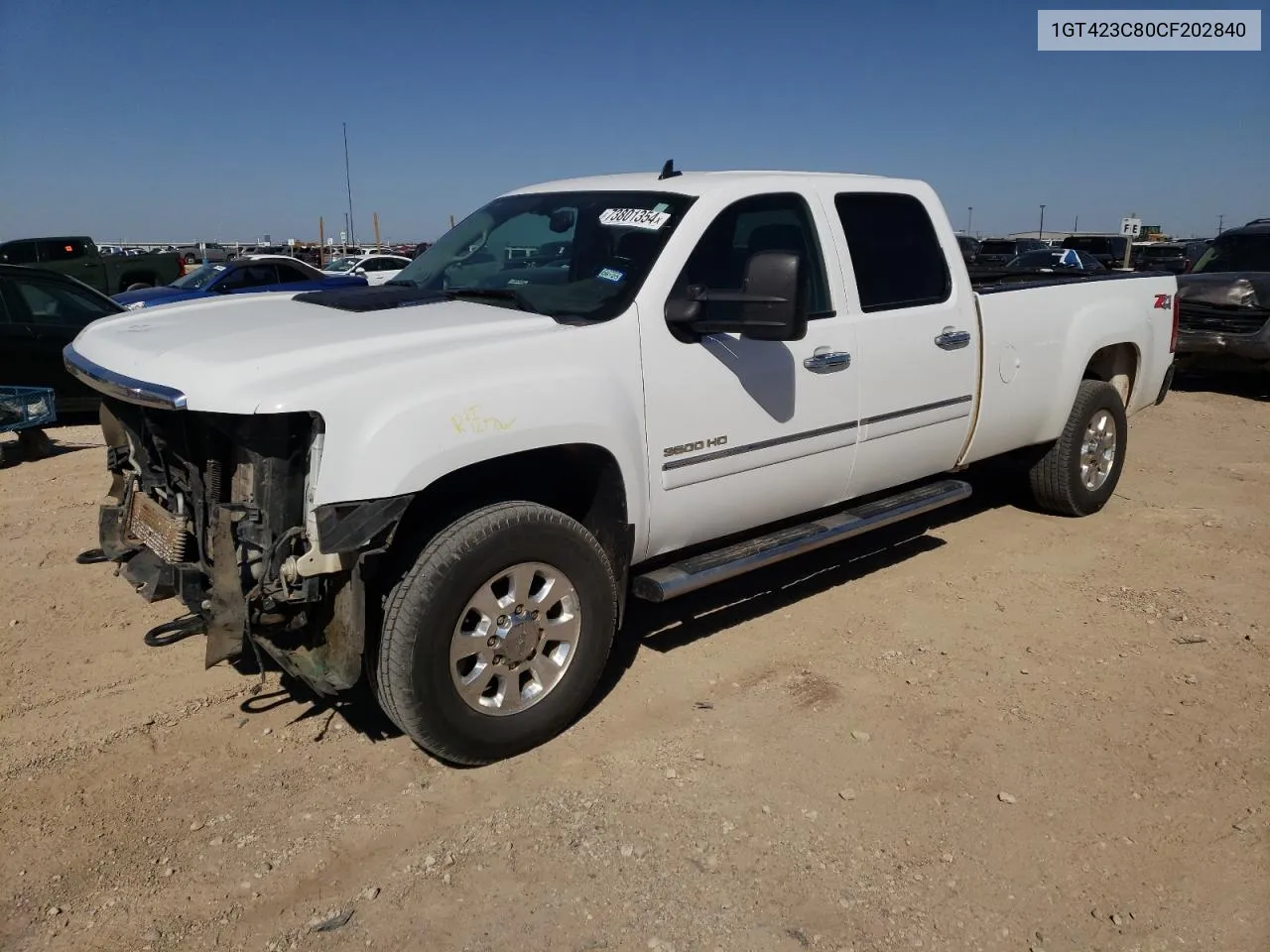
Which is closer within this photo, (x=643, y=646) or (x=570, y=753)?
(x=570, y=753)

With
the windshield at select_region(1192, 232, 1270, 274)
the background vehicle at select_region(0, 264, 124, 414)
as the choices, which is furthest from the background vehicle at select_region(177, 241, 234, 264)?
the windshield at select_region(1192, 232, 1270, 274)

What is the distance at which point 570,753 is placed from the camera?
3.58 metres

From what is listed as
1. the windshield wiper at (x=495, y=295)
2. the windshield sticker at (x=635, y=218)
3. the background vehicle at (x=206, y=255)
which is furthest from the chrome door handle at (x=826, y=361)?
the background vehicle at (x=206, y=255)

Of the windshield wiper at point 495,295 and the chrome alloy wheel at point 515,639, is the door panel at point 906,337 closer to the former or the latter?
the windshield wiper at point 495,295

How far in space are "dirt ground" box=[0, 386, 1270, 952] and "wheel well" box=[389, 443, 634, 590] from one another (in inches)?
29.7

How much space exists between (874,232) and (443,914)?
3.46 m

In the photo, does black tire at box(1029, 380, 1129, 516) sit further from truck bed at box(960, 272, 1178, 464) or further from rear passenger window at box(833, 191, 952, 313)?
rear passenger window at box(833, 191, 952, 313)

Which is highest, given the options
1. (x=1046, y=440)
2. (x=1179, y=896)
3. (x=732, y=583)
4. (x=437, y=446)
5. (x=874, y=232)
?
(x=874, y=232)

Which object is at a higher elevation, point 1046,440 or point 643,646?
point 1046,440

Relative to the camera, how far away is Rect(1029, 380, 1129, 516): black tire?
605 centimetres

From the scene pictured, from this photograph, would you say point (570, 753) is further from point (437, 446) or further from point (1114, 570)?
point (1114, 570)

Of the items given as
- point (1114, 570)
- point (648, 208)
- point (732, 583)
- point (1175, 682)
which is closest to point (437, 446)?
point (648, 208)

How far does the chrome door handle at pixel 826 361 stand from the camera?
166 inches

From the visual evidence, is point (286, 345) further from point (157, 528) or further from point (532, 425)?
point (157, 528)
